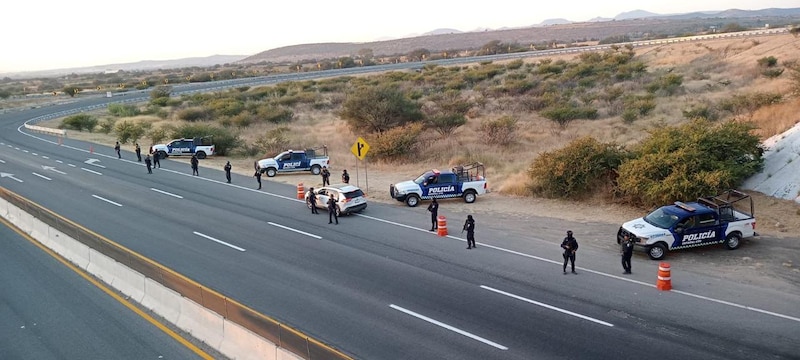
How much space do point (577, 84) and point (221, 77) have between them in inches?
3374

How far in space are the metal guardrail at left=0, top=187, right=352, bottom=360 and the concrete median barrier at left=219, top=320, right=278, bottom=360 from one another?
0.30 ft

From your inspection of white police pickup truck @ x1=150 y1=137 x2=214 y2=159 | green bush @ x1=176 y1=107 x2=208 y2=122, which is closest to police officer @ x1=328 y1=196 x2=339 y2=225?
white police pickup truck @ x1=150 y1=137 x2=214 y2=159

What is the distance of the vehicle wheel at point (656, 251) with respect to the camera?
16.6 meters

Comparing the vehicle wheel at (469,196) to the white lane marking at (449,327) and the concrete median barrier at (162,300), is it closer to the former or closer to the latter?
the white lane marking at (449,327)

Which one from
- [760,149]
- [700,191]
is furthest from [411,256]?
[760,149]

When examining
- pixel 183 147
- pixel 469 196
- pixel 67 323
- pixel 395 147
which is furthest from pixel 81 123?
pixel 67 323

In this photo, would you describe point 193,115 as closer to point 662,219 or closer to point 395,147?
point 395,147

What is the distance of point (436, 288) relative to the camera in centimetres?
1468

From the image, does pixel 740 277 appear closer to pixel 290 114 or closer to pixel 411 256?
pixel 411 256

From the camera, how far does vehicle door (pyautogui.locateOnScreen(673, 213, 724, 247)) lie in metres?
16.8

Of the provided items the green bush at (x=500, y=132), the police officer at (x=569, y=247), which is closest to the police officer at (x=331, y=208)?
the police officer at (x=569, y=247)

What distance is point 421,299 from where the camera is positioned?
13.9 metres

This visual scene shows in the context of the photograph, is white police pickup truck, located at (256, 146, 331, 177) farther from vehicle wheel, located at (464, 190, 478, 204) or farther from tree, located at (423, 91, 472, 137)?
tree, located at (423, 91, 472, 137)

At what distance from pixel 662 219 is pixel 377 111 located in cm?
2820
